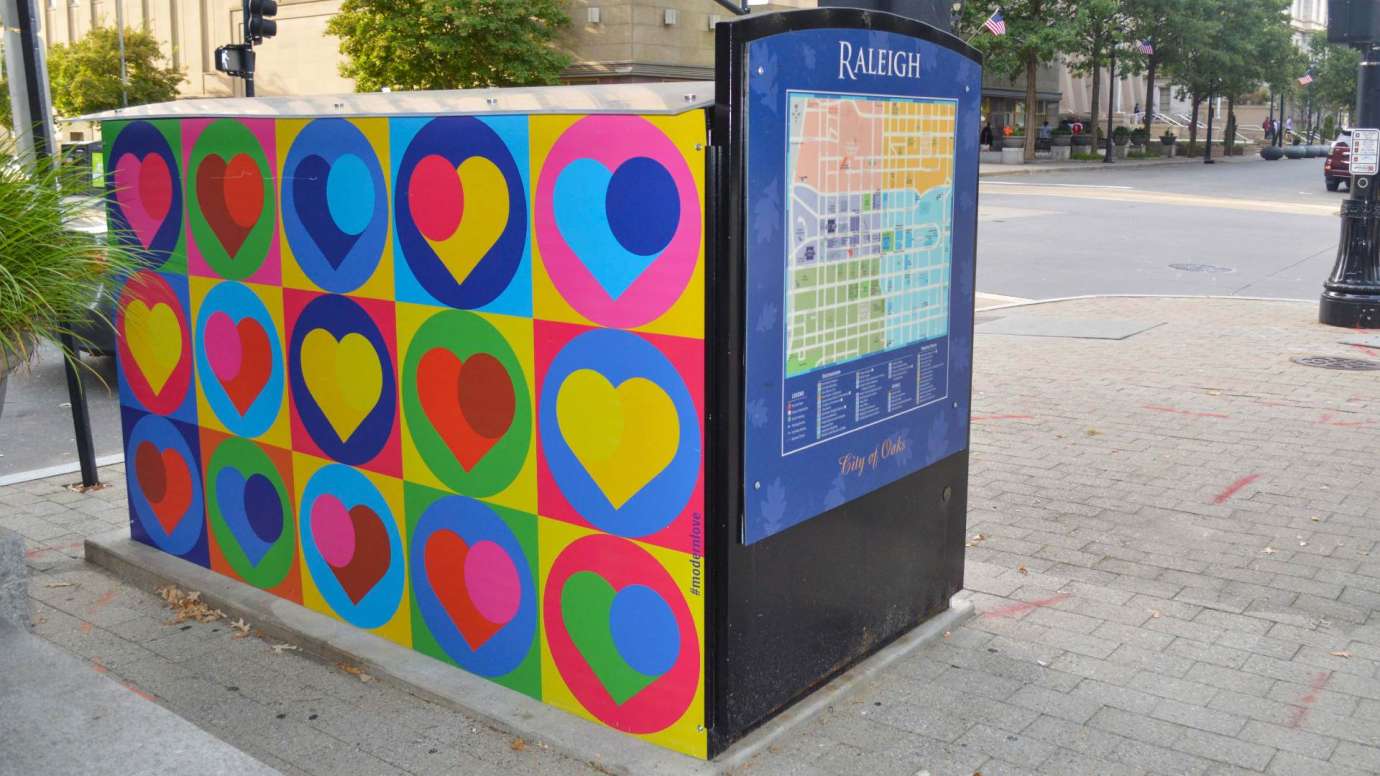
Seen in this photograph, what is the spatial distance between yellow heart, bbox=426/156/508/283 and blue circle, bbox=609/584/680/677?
122cm

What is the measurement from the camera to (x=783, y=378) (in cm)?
401

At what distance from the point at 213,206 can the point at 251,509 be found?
4.10ft

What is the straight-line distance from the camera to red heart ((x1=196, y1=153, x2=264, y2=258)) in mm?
5098

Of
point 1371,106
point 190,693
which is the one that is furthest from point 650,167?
point 1371,106

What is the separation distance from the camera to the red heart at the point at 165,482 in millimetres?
5754

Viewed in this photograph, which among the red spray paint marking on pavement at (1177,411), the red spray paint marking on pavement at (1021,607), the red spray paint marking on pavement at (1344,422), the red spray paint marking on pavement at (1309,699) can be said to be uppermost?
the red spray paint marking on pavement at (1177,411)

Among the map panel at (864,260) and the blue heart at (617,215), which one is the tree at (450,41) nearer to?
the map panel at (864,260)

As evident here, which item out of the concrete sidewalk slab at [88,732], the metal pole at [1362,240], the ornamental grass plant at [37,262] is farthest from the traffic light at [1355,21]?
the concrete sidewalk slab at [88,732]

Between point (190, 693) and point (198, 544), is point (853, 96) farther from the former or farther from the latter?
point (198, 544)

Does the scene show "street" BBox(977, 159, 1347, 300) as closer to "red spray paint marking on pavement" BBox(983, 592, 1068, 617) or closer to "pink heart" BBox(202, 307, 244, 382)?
"red spray paint marking on pavement" BBox(983, 592, 1068, 617)

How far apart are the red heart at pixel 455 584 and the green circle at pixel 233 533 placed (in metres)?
0.84

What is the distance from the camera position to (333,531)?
5.12 meters

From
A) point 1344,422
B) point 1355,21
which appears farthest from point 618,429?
point 1355,21

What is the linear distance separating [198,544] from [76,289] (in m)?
1.98
